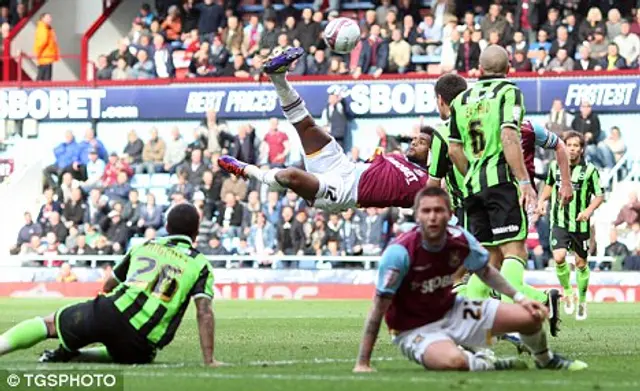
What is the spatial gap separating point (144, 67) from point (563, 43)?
30.6 feet

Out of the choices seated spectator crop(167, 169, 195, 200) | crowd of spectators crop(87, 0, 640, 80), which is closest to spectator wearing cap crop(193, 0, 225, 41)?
crowd of spectators crop(87, 0, 640, 80)

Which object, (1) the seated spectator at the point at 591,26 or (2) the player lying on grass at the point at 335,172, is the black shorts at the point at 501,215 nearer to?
(2) the player lying on grass at the point at 335,172

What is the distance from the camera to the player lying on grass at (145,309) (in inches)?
371

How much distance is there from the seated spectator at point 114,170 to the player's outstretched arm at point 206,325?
832 inches

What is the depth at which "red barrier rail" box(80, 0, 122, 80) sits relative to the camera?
3422 cm

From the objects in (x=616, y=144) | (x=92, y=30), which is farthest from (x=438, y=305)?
(x=92, y=30)

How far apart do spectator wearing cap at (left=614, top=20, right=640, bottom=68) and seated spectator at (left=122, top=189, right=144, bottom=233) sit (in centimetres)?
1003

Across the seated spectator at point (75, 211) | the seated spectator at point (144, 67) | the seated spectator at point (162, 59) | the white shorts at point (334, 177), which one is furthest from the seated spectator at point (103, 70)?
the white shorts at point (334, 177)

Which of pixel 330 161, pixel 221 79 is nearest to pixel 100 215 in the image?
pixel 221 79

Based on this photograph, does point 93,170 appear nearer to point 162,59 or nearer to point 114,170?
point 114,170

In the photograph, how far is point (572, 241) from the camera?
19.1 meters

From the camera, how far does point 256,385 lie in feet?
26.6

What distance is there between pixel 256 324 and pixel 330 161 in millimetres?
4011

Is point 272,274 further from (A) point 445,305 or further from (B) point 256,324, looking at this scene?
(A) point 445,305
